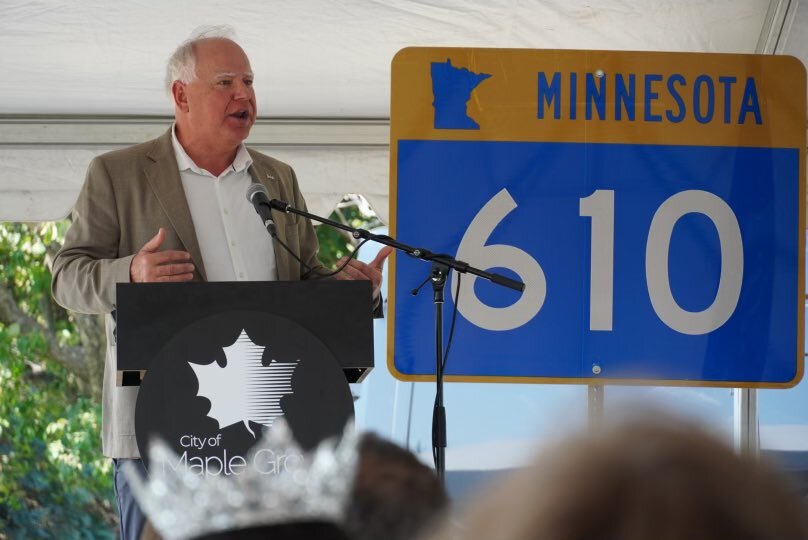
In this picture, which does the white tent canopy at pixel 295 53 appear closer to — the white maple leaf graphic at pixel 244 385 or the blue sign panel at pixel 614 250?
the blue sign panel at pixel 614 250

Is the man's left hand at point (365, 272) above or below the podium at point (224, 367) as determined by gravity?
above

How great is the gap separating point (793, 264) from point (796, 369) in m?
0.26

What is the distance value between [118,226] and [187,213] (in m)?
0.17

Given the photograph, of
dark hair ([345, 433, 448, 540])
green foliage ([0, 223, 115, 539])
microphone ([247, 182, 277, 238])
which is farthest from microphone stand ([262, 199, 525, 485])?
green foliage ([0, 223, 115, 539])

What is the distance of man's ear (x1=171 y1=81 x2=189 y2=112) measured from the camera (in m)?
2.86

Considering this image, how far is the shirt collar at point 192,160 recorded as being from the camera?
107 inches

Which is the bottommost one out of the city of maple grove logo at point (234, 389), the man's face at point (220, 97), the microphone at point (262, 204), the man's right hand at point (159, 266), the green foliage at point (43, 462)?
the green foliage at point (43, 462)

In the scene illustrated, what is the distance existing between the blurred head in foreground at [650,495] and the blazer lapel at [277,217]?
7.01 feet

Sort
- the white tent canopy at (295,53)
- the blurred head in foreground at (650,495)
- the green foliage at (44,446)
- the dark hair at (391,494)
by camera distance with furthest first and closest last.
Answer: the green foliage at (44,446)
the white tent canopy at (295,53)
the dark hair at (391,494)
the blurred head in foreground at (650,495)

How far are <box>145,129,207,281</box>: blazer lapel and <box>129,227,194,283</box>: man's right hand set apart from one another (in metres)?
0.36

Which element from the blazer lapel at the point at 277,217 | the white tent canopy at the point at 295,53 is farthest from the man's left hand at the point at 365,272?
the white tent canopy at the point at 295,53

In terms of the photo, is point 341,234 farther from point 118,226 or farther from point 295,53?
point 118,226

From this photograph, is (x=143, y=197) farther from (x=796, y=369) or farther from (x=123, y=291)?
(x=796, y=369)

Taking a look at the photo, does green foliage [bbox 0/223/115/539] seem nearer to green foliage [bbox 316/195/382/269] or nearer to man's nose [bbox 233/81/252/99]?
green foliage [bbox 316/195/382/269]
